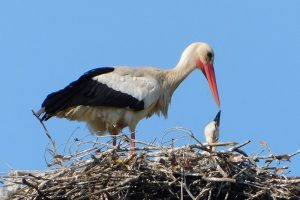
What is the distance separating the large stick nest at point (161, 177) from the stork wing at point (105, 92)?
1900 mm

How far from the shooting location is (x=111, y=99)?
1137 cm

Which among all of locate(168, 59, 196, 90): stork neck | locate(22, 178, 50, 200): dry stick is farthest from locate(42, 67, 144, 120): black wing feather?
locate(22, 178, 50, 200): dry stick

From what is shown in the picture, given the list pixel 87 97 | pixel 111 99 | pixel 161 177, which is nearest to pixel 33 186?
pixel 161 177

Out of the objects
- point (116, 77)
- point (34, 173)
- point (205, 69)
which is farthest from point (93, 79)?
point (34, 173)

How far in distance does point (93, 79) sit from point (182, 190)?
2815 millimetres

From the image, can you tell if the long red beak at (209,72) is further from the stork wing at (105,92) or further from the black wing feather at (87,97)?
the black wing feather at (87,97)

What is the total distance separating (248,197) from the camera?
9086mm

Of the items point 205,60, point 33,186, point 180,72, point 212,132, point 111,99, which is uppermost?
point 205,60

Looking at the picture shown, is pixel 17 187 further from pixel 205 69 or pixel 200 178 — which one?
pixel 205 69

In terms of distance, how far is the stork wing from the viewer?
11.1m

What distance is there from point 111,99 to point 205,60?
1259 mm

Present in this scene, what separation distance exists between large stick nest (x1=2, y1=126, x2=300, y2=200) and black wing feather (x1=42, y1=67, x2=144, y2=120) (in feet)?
6.15

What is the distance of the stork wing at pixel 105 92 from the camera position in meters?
11.1

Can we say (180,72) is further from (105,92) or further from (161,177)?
(161,177)
